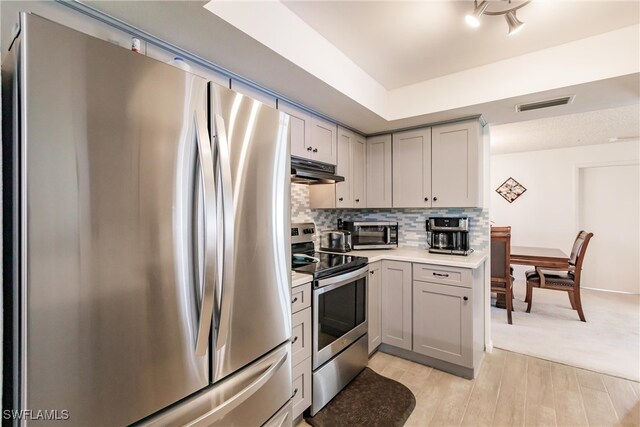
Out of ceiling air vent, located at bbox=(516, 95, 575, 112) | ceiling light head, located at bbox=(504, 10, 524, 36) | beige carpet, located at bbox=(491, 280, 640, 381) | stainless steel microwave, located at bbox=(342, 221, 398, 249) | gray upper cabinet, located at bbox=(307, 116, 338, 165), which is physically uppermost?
ceiling light head, located at bbox=(504, 10, 524, 36)

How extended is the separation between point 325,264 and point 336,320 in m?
0.41

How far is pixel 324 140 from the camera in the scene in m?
2.57

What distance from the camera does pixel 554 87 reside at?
196cm

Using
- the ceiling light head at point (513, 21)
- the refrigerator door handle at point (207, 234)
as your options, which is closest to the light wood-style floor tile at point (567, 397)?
the refrigerator door handle at point (207, 234)

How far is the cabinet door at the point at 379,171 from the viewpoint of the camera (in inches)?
121

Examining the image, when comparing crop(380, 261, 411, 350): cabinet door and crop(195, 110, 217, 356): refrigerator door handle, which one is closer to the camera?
crop(195, 110, 217, 356): refrigerator door handle

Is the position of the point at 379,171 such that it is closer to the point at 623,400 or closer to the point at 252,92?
the point at 252,92

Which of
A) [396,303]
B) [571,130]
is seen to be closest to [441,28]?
[396,303]

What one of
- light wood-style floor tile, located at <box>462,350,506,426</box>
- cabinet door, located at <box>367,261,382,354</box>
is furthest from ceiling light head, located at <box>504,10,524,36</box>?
light wood-style floor tile, located at <box>462,350,506,426</box>

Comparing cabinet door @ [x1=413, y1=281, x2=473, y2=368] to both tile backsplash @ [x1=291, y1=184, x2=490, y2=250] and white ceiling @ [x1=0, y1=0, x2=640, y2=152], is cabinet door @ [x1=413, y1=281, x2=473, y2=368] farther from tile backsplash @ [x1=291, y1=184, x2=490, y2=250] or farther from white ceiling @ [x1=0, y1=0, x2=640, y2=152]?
white ceiling @ [x1=0, y1=0, x2=640, y2=152]

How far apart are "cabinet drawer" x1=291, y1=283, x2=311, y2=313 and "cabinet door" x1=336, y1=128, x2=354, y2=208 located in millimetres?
1110

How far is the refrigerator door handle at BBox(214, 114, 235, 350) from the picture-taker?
101 cm

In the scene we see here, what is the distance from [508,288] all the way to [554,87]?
234cm

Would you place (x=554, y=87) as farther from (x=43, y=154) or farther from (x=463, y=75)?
(x=43, y=154)
